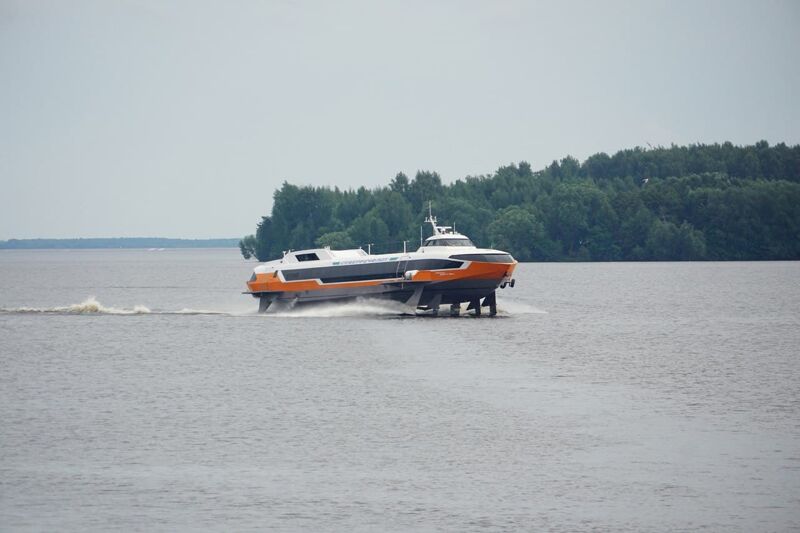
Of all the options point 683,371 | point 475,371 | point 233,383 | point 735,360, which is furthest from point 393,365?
point 735,360

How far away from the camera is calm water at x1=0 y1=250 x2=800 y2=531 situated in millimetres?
23500

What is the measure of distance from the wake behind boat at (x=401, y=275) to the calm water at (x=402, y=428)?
69.3 inches

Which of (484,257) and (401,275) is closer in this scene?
(484,257)

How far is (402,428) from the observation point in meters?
32.8

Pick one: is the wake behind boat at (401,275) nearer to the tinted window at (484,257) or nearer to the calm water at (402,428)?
the tinted window at (484,257)

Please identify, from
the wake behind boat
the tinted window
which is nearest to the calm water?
the wake behind boat

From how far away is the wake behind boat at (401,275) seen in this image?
63.4 metres

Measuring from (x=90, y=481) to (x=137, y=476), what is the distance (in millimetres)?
1083

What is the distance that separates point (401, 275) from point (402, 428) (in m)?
32.0

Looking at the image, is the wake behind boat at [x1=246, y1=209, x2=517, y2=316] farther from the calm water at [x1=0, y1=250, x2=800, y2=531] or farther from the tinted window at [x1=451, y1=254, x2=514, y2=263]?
the calm water at [x1=0, y1=250, x2=800, y2=531]

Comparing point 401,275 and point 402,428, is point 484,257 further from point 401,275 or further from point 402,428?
point 402,428

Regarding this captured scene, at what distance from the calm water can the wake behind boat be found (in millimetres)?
1759

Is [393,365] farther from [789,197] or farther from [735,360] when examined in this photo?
[789,197]

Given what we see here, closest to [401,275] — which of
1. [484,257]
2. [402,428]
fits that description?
[484,257]
